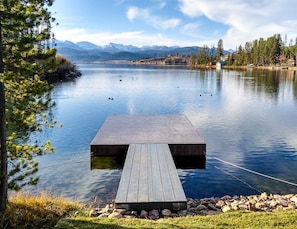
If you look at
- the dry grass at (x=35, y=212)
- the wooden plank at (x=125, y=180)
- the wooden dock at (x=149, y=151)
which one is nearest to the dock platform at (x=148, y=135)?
the wooden dock at (x=149, y=151)

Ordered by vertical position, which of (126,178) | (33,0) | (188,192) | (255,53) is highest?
(255,53)

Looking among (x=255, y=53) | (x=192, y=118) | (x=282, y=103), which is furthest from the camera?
(x=255, y=53)

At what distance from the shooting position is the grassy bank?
17.1 feet

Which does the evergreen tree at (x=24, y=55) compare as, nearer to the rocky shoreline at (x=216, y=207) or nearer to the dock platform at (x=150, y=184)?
the rocky shoreline at (x=216, y=207)

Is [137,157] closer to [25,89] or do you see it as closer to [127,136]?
[127,136]

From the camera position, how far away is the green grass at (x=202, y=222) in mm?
5187

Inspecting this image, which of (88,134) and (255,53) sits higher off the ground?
(255,53)

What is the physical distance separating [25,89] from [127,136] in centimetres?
805

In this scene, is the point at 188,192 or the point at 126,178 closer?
the point at 126,178

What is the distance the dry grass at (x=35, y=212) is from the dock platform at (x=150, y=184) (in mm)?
1207

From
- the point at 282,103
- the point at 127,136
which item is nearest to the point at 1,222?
the point at 127,136

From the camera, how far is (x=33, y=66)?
4.83 m

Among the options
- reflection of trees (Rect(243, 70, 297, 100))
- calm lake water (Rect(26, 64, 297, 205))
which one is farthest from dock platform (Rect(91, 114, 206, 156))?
reflection of trees (Rect(243, 70, 297, 100))

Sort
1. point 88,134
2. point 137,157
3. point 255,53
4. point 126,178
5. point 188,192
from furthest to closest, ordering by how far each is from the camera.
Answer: point 255,53 < point 88,134 < point 137,157 < point 188,192 < point 126,178
